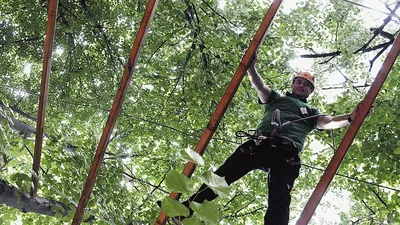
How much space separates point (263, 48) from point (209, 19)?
2.98ft

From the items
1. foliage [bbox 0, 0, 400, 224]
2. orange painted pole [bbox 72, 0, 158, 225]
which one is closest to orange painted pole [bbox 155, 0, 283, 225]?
orange painted pole [bbox 72, 0, 158, 225]

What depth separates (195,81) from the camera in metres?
5.11

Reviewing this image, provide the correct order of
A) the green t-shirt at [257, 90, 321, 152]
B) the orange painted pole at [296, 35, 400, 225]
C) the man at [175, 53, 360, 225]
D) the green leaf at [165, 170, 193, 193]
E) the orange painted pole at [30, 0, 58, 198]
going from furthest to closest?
1. the green t-shirt at [257, 90, 321, 152]
2. the man at [175, 53, 360, 225]
3. the orange painted pole at [30, 0, 58, 198]
4. the orange painted pole at [296, 35, 400, 225]
5. the green leaf at [165, 170, 193, 193]

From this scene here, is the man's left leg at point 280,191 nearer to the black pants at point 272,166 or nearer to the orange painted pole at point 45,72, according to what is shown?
the black pants at point 272,166

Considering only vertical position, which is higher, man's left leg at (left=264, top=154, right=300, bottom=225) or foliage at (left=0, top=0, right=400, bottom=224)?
foliage at (left=0, top=0, right=400, bottom=224)

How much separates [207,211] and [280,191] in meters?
1.33

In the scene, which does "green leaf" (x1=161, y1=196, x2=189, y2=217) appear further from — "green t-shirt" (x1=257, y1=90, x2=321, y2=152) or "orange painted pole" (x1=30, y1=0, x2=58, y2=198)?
"green t-shirt" (x1=257, y1=90, x2=321, y2=152)

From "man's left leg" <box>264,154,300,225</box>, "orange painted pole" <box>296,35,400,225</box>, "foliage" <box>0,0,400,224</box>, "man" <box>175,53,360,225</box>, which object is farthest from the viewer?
"foliage" <box>0,0,400,224</box>

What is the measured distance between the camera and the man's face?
2.99 meters

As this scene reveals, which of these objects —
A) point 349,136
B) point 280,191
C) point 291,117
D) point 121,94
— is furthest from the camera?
point 291,117

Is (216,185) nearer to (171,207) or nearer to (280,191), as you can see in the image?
(171,207)

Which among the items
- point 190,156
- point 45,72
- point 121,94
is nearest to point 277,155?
point 121,94

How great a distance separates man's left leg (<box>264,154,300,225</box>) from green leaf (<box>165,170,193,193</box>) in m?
1.19

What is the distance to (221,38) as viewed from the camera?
467 cm
